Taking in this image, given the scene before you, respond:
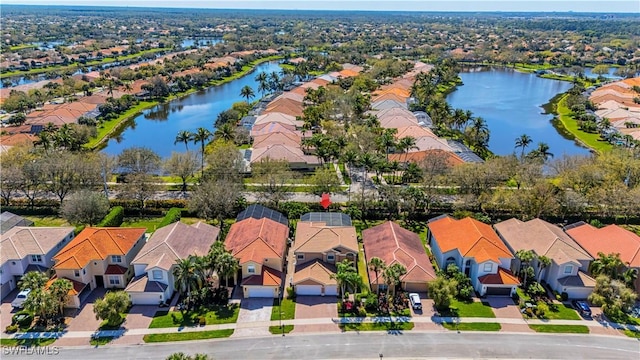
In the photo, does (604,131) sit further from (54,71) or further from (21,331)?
(54,71)

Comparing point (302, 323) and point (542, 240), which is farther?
point (542, 240)

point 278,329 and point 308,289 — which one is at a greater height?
point 308,289

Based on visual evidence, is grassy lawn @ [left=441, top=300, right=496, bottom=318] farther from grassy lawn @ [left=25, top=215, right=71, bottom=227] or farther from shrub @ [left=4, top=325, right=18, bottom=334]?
grassy lawn @ [left=25, top=215, right=71, bottom=227]

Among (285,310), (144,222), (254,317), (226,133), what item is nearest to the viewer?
(254,317)

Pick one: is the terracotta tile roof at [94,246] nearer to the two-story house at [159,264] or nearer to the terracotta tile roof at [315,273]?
the two-story house at [159,264]

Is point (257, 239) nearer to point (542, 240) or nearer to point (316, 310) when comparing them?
point (316, 310)

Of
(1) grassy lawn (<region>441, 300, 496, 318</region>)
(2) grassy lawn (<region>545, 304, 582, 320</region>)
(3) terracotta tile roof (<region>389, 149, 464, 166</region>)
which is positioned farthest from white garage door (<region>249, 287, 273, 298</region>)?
(3) terracotta tile roof (<region>389, 149, 464, 166</region>)

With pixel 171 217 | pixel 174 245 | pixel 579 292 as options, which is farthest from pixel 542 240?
pixel 171 217
